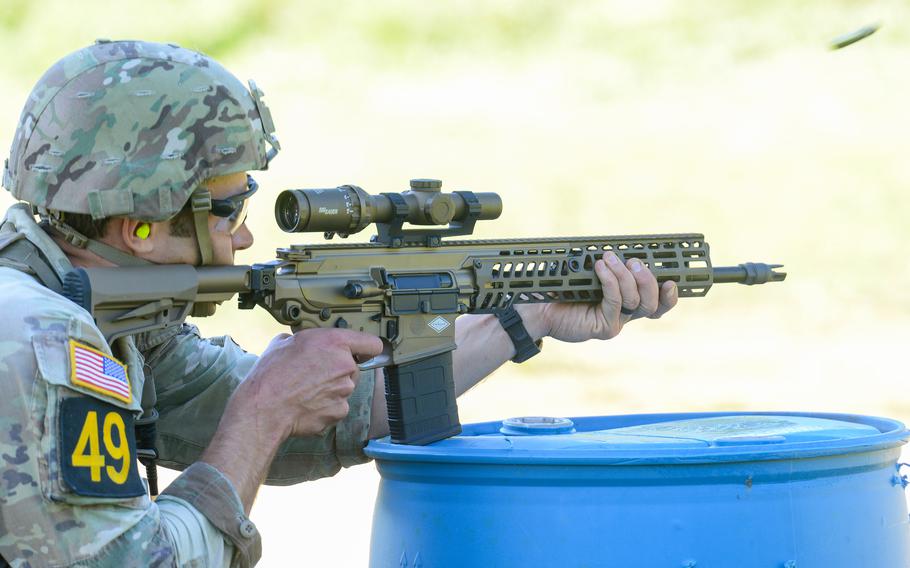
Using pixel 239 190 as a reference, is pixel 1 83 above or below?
above

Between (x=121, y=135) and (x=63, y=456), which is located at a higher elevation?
(x=121, y=135)

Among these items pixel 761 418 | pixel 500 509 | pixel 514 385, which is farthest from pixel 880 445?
pixel 514 385

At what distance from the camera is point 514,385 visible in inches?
383

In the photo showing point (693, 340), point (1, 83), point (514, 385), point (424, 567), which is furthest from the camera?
point (1, 83)

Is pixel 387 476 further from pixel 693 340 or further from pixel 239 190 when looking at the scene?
pixel 693 340

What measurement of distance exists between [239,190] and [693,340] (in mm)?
7326

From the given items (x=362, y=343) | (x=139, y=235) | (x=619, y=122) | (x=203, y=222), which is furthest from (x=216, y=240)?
(x=619, y=122)

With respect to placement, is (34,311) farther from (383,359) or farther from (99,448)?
(383,359)

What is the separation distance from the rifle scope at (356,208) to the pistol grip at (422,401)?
37 cm

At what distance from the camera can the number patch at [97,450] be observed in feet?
9.20

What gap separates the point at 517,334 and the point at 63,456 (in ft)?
5.04

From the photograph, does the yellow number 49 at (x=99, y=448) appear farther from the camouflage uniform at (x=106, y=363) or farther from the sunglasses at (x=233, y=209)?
the sunglasses at (x=233, y=209)

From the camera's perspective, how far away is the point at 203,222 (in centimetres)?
333

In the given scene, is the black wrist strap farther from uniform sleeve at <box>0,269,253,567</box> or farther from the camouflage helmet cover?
uniform sleeve at <box>0,269,253,567</box>
